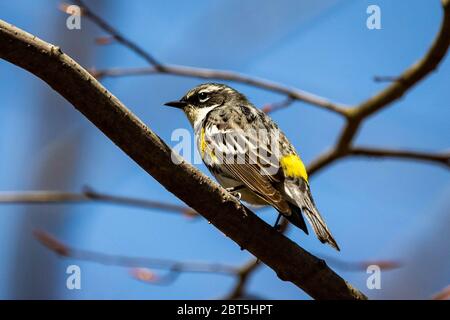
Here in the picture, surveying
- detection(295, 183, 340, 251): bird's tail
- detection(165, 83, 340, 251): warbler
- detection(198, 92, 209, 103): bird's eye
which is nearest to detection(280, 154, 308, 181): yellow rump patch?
detection(165, 83, 340, 251): warbler

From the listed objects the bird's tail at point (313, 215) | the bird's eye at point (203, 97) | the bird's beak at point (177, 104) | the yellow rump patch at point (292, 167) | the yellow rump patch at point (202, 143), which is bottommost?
the bird's tail at point (313, 215)

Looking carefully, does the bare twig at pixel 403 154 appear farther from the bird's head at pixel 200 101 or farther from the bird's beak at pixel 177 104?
the bird's beak at pixel 177 104

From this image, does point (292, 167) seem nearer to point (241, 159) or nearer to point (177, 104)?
point (241, 159)

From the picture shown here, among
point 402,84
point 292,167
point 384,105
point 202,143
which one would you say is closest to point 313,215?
point 292,167

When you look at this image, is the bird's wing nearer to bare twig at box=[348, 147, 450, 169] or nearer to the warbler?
the warbler

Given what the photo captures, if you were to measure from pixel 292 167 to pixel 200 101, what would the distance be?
5.86 feet

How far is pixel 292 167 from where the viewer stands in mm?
5793

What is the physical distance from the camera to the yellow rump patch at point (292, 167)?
18.7ft

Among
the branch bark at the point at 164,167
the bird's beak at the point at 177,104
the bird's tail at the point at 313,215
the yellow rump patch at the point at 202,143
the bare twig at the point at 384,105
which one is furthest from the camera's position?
the bird's beak at the point at 177,104

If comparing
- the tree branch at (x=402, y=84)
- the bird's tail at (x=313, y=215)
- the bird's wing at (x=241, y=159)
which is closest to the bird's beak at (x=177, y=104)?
the bird's wing at (x=241, y=159)

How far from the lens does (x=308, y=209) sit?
5.24 metres

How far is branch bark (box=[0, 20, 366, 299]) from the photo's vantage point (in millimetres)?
3807
